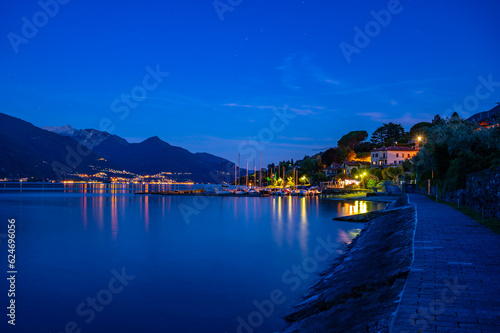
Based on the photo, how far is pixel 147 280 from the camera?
1742cm

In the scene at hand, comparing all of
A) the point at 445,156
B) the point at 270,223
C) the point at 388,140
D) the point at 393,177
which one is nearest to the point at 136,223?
the point at 270,223

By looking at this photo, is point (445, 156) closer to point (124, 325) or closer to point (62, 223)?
point (124, 325)

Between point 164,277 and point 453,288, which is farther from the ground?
point 453,288

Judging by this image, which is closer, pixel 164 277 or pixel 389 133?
pixel 164 277

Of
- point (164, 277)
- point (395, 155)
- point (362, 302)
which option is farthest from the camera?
point (395, 155)

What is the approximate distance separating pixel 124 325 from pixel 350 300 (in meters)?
7.03

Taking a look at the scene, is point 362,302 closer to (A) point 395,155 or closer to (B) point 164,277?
(B) point 164,277

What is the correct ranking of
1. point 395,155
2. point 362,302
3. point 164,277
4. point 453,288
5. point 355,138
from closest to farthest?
point 453,288 < point 362,302 < point 164,277 < point 395,155 < point 355,138

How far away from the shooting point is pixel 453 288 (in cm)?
711

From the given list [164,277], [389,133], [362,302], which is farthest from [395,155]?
[362,302]

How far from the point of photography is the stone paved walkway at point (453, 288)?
5.41m

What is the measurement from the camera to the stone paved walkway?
5414mm

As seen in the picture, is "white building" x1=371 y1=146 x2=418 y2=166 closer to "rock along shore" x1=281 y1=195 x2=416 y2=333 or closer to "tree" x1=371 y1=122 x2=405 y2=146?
"tree" x1=371 y1=122 x2=405 y2=146

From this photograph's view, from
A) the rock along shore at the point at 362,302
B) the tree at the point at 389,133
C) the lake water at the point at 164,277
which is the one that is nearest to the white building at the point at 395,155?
the tree at the point at 389,133
